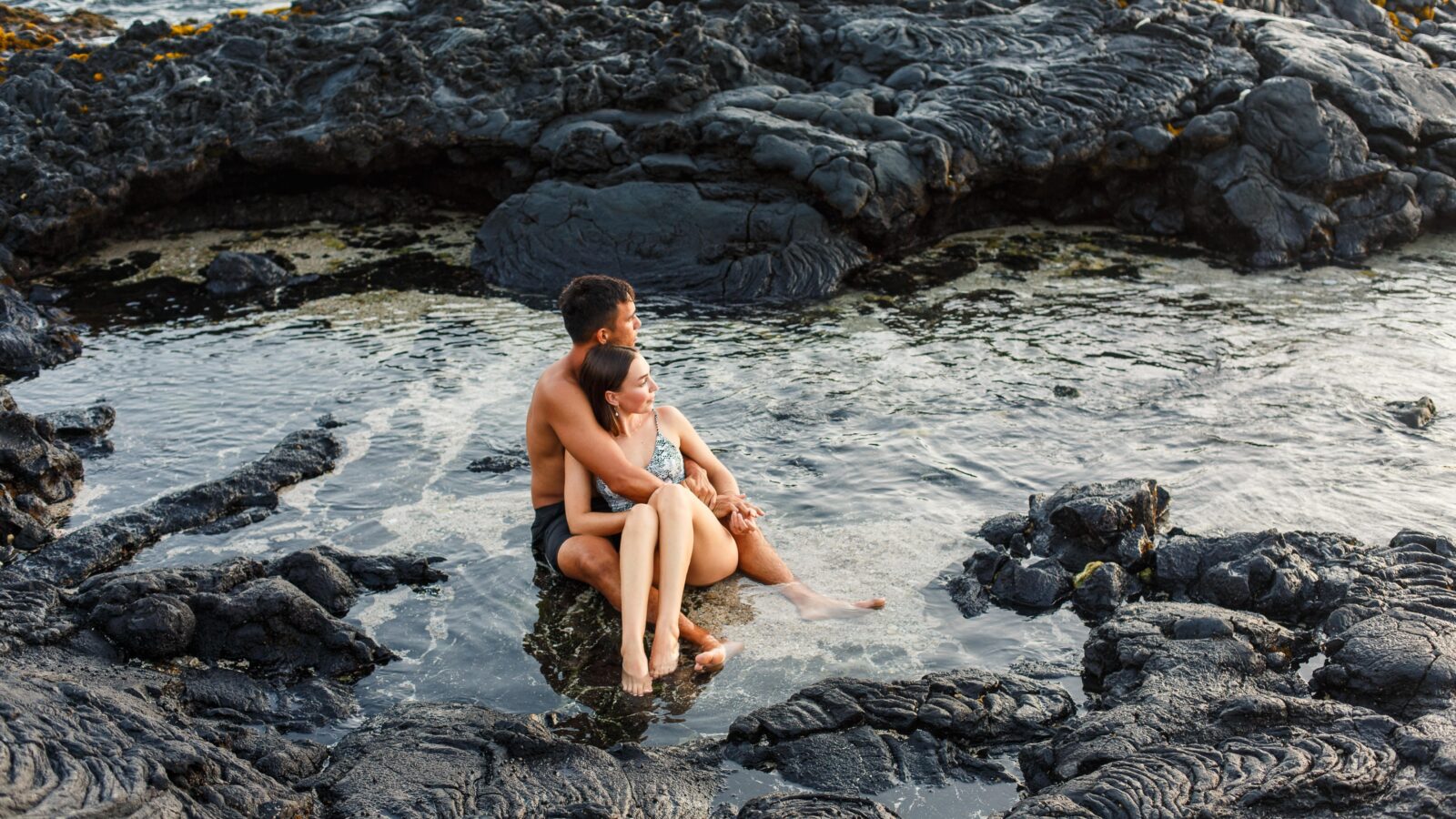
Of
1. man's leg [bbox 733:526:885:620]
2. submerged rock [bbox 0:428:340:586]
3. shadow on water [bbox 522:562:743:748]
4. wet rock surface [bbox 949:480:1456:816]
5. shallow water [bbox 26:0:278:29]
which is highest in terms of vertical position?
shallow water [bbox 26:0:278:29]

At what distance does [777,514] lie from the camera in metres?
7.89

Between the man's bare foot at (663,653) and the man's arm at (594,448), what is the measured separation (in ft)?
2.75

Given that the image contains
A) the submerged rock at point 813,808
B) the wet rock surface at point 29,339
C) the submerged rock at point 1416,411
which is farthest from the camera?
the wet rock surface at point 29,339

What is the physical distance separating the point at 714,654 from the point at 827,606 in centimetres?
84

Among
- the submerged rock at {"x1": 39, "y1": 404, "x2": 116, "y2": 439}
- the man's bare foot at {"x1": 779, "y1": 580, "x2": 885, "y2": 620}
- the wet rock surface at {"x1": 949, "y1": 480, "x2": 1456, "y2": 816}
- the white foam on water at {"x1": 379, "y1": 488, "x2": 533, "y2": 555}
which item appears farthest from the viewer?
the submerged rock at {"x1": 39, "y1": 404, "x2": 116, "y2": 439}

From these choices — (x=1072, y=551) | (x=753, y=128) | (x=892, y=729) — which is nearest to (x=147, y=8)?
(x=753, y=128)

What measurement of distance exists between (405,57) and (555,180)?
2.75 meters

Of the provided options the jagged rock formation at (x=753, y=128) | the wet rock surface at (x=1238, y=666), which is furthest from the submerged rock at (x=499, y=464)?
the jagged rock formation at (x=753, y=128)

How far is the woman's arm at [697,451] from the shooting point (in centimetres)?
713

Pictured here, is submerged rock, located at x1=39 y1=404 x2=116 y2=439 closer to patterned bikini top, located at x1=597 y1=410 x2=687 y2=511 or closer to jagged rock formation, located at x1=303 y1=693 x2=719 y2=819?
patterned bikini top, located at x1=597 y1=410 x2=687 y2=511

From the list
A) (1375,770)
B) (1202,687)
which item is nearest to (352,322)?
(1202,687)

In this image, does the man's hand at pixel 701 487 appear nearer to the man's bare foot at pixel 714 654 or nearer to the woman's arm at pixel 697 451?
the woman's arm at pixel 697 451

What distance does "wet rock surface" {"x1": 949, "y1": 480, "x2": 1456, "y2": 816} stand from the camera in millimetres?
4637

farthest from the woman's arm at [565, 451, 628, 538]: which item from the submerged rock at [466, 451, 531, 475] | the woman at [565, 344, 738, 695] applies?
the submerged rock at [466, 451, 531, 475]
